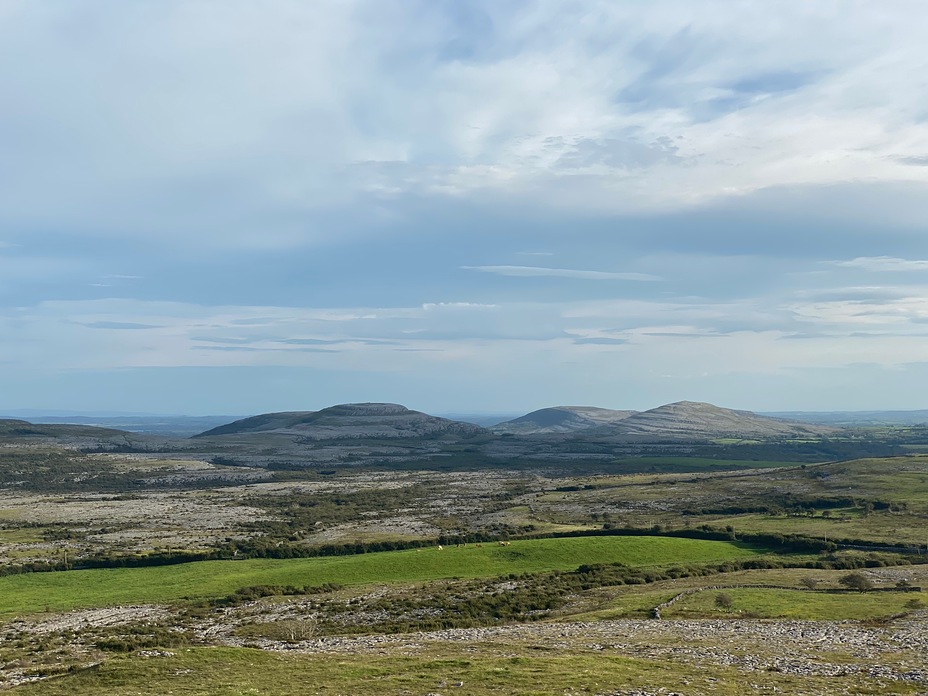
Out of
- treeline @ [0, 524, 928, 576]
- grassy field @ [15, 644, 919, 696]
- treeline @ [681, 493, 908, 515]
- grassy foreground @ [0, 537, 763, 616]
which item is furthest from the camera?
treeline @ [681, 493, 908, 515]

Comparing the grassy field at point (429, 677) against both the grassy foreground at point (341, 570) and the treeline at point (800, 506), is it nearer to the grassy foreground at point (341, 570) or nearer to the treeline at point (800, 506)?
the grassy foreground at point (341, 570)

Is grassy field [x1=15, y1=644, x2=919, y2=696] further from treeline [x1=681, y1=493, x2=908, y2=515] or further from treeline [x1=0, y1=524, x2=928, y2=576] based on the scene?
treeline [x1=681, y1=493, x2=908, y2=515]

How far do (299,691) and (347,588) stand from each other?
3760cm

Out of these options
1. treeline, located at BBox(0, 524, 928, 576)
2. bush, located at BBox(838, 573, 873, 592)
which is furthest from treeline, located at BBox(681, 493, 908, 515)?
bush, located at BBox(838, 573, 873, 592)

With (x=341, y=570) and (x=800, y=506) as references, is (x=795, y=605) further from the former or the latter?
(x=800, y=506)

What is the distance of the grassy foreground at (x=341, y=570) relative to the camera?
68062mm

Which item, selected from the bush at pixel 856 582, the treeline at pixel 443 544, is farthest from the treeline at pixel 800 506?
the bush at pixel 856 582

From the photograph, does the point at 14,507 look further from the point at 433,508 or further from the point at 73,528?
the point at 433,508

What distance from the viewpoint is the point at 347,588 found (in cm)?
6850

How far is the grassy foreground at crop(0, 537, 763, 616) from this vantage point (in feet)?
223

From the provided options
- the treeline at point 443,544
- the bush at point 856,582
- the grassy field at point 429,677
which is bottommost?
the treeline at point 443,544

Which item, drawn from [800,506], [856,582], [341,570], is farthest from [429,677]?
[800,506]

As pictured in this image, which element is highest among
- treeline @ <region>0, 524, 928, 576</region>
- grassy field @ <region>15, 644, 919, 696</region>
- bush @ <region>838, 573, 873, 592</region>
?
grassy field @ <region>15, 644, 919, 696</region>

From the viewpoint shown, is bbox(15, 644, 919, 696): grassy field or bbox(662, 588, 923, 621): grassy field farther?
bbox(662, 588, 923, 621): grassy field
